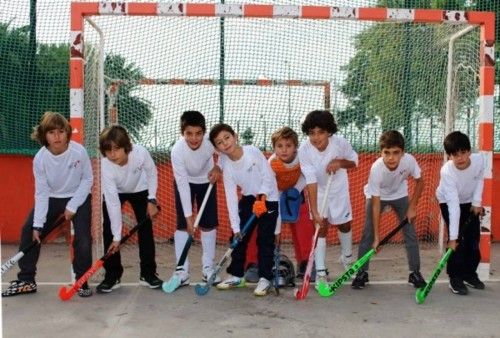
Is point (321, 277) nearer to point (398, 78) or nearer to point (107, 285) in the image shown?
point (107, 285)

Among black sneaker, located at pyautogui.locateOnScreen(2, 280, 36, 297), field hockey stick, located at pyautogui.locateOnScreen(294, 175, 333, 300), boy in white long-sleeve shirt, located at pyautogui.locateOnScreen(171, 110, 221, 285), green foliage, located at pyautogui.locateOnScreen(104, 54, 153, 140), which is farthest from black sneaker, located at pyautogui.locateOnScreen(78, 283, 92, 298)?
green foliage, located at pyautogui.locateOnScreen(104, 54, 153, 140)

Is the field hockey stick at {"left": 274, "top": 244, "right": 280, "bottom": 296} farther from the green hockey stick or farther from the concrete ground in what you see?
the green hockey stick

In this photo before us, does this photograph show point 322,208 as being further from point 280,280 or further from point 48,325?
point 48,325

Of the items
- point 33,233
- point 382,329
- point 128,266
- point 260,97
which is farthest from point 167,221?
point 382,329

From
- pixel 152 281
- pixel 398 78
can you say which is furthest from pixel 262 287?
pixel 398 78

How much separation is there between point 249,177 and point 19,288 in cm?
157

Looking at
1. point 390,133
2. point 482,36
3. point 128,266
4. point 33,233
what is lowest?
point 128,266

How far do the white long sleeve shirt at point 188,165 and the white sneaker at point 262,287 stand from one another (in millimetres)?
613

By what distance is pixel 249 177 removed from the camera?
3527mm

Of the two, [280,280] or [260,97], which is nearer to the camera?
[280,280]

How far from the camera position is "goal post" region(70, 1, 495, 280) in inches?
156

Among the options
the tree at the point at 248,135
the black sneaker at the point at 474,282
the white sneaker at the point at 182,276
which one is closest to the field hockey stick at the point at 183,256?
the white sneaker at the point at 182,276

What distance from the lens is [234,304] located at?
10.7 feet

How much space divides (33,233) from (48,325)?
2.57 feet
